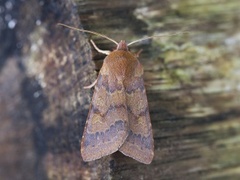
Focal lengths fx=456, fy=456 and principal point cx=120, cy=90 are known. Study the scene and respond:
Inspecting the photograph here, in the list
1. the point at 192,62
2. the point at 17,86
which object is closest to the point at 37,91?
the point at 17,86

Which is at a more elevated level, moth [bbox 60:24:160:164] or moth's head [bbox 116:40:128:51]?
moth's head [bbox 116:40:128:51]

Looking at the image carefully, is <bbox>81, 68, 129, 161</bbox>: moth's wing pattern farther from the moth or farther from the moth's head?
the moth's head

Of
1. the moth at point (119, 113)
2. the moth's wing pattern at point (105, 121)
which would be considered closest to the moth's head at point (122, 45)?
the moth at point (119, 113)

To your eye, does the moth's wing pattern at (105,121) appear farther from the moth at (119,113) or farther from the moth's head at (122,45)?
the moth's head at (122,45)

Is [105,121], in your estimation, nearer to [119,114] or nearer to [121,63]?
[119,114]

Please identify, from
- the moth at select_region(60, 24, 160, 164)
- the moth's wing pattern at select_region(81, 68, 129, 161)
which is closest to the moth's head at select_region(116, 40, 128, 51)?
the moth at select_region(60, 24, 160, 164)

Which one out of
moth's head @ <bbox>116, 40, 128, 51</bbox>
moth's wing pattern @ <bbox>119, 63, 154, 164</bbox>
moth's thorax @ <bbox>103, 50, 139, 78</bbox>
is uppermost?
moth's head @ <bbox>116, 40, 128, 51</bbox>

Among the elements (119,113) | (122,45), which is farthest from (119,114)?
(122,45)

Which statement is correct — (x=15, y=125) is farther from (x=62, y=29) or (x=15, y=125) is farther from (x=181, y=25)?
(x=181, y=25)
